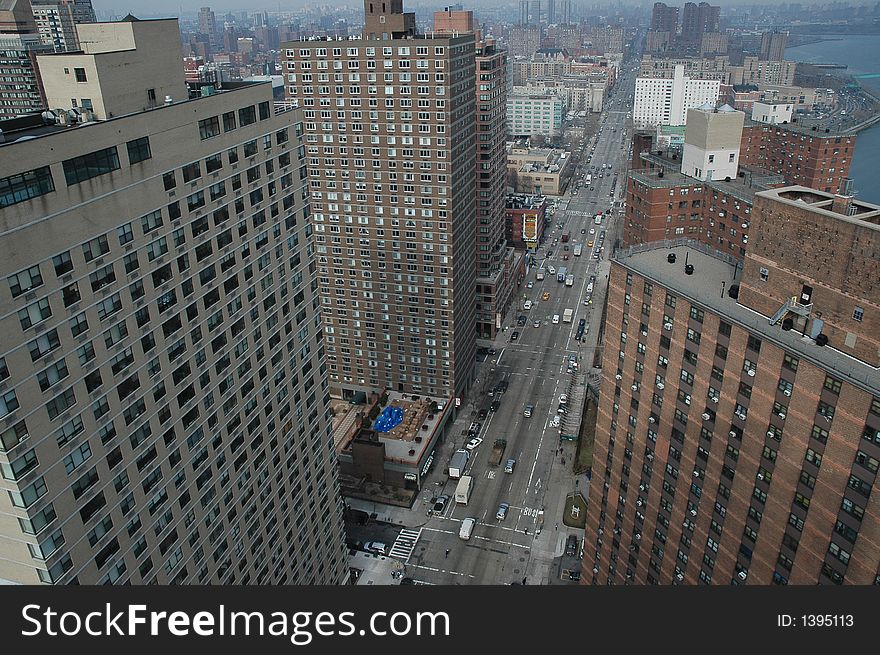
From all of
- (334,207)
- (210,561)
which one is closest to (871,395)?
(210,561)

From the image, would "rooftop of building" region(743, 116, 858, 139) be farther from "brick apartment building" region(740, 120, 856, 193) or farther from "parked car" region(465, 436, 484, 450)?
"parked car" region(465, 436, 484, 450)

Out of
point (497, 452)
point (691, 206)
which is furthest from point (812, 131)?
point (497, 452)

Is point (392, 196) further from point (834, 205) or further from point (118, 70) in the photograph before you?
point (834, 205)

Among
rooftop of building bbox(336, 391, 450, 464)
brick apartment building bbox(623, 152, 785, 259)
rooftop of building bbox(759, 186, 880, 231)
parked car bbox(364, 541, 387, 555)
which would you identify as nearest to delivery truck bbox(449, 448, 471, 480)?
rooftop of building bbox(336, 391, 450, 464)

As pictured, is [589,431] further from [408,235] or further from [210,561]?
[210,561]

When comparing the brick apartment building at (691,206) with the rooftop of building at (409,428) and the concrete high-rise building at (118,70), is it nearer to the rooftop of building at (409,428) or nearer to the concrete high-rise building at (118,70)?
the rooftop of building at (409,428)
